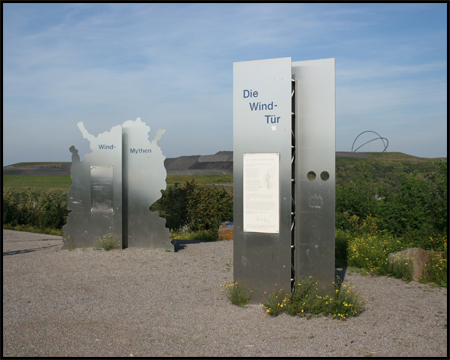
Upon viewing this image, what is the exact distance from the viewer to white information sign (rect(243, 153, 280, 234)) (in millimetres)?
5805

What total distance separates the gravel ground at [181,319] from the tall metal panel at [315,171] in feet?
3.07

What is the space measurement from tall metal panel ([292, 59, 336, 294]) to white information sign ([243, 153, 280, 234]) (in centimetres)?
36

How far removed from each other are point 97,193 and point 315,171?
6.51 m

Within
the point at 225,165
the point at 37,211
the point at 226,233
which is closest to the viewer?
the point at 226,233

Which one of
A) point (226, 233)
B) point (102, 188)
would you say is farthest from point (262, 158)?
point (226, 233)

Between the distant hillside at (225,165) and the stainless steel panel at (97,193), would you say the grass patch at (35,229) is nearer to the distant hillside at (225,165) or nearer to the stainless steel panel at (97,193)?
the stainless steel panel at (97,193)

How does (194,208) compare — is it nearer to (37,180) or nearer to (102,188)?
(102,188)

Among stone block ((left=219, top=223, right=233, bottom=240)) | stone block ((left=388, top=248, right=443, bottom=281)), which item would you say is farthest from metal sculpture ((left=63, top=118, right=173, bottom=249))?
stone block ((left=388, top=248, right=443, bottom=281))

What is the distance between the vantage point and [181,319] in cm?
541

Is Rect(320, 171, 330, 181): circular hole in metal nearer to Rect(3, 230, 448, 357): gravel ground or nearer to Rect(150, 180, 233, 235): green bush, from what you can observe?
Rect(3, 230, 448, 357): gravel ground

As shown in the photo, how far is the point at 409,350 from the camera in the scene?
4.28 m

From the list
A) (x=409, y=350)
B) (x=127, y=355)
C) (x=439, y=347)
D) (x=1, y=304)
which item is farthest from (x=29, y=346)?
(x=439, y=347)

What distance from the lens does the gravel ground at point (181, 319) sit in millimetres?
4371

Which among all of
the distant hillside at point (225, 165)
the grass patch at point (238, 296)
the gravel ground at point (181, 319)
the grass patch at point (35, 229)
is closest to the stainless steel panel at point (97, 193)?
the gravel ground at point (181, 319)
